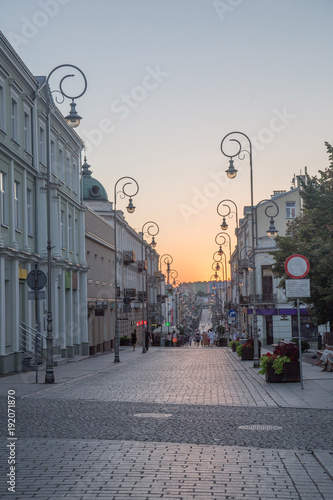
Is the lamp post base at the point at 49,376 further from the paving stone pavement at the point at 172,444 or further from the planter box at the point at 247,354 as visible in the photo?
the planter box at the point at 247,354

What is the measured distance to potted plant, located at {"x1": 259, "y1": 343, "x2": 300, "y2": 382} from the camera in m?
18.0

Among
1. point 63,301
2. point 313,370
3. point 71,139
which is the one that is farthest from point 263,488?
point 71,139

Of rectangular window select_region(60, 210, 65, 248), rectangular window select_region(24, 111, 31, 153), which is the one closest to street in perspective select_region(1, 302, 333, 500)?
rectangular window select_region(24, 111, 31, 153)

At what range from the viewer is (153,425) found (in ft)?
35.0

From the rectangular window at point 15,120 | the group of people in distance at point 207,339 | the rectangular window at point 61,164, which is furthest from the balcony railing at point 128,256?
the rectangular window at point 15,120

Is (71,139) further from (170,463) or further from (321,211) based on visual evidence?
(170,463)

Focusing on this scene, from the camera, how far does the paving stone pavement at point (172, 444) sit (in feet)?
22.1

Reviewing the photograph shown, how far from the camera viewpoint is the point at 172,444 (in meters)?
8.99

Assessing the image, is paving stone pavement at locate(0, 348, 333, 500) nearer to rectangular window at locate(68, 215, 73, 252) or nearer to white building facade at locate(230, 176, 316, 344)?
rectangular window at locate(68, 215, 73, 252)

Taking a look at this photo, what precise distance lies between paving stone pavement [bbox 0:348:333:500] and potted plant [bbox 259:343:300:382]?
4.54ft

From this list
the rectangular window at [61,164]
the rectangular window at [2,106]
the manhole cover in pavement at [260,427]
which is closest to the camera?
the manhole cover in pavement at [260,427]

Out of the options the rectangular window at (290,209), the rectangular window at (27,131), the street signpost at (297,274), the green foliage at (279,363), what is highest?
the rectangular window at (290,209)

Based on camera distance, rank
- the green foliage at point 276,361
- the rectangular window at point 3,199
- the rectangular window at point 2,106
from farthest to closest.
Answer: the rectangular window at point 2,106 → the rectangular window at point 3,199 → the green foliage at point 276,361

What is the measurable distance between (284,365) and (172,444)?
9.55 metres
